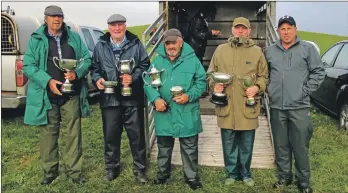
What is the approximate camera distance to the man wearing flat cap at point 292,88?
3.82 meters

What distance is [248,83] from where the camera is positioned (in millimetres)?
3891

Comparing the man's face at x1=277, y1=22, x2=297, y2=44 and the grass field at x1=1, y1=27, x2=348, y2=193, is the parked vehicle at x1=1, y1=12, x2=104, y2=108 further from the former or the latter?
the man's face at x1=277, y1=22, x2=297, y2=44

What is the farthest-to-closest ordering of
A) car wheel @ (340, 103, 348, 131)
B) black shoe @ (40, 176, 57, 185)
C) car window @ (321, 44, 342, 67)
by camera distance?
1. car window @ (321, 44, 342, 67)
2. car wheel @ (340, 103, 348, 131)
3. black shoe @ (40, 176, 57, 185)

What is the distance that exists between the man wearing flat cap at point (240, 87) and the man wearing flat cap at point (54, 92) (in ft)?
4.67

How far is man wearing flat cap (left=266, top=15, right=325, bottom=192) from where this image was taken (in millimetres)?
3822

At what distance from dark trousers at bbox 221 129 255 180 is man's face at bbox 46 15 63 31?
201 centimetres

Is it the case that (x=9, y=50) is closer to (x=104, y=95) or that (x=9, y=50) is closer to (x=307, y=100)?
(x=104, y=95)

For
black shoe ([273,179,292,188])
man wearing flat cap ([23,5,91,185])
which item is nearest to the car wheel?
black shoe ([273,179,292,188])

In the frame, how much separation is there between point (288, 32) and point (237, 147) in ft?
4.23

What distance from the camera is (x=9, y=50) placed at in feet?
23.2

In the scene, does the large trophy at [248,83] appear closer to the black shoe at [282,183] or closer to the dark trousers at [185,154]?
the dark trousers at [185,154]

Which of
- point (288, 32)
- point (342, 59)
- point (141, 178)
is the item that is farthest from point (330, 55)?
point (141, 178)

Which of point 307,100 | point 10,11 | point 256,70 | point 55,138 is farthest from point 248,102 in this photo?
point 10,11

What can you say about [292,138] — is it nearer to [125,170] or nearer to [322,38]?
[125,170]
